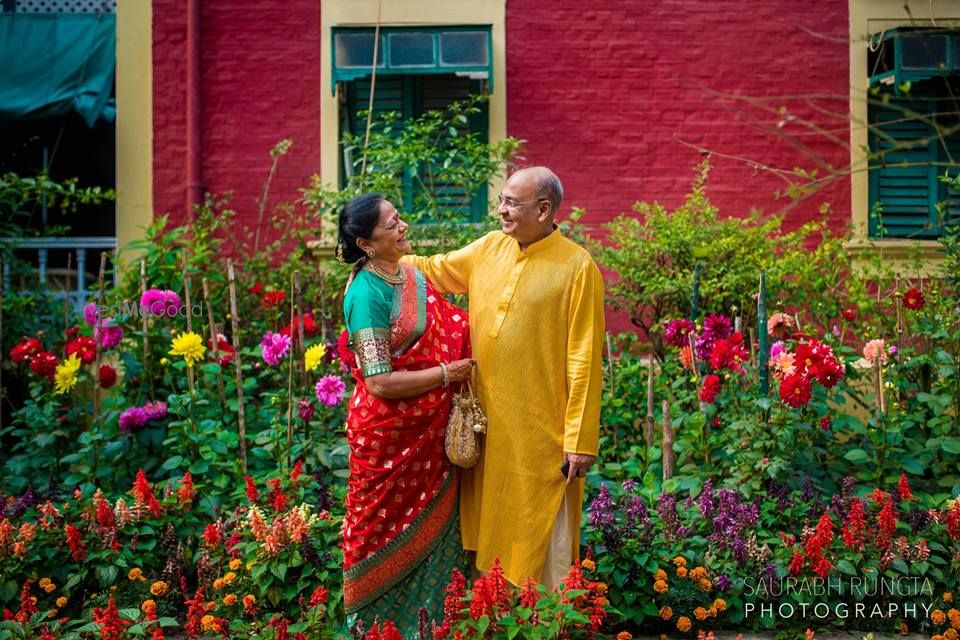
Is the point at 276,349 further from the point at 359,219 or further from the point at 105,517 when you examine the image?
the point at 359,219

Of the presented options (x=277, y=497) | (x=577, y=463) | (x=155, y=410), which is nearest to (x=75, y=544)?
(x=277, y=497)

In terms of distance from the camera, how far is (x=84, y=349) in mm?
5816

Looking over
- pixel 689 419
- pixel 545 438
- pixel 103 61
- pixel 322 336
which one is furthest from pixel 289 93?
pixel 545 438

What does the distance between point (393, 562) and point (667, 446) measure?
187cm

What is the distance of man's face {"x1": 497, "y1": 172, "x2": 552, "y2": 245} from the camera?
383cm

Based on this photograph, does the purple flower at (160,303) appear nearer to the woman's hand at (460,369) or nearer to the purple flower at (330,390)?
the purple flower at (330,390)

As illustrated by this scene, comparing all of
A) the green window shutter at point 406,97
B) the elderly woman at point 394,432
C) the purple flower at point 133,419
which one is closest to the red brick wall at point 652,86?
the green window shutter at point 406,97

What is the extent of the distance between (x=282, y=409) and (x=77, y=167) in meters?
4.77

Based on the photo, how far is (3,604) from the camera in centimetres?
462

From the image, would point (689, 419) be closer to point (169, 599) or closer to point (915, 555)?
point (915, 555)

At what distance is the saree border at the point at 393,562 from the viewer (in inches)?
153

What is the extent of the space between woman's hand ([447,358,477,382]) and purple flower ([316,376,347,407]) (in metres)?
1.49

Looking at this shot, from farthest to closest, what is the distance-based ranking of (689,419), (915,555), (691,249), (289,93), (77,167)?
(77,167) < (289,93) < (691,249) < (689,419) < (915,555)

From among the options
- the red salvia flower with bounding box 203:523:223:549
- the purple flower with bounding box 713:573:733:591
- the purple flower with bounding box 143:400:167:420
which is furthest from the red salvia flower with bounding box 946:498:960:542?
the purple flower with bounding box 143:400:167:420
